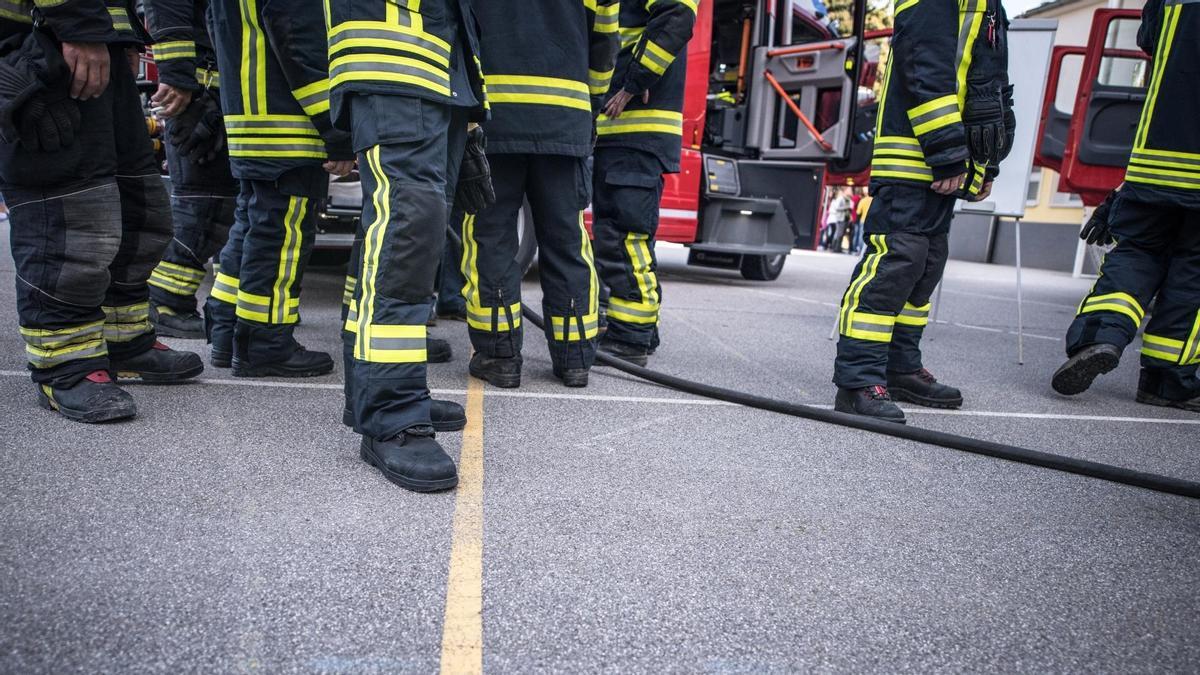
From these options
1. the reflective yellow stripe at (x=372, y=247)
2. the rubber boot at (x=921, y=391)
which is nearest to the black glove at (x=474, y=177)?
the reflective yellow stripe at (x=372, y=247)

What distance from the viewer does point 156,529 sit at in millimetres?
1721

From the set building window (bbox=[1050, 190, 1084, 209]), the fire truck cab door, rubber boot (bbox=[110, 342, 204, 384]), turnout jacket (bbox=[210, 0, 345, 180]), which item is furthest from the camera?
building window (bbox=[1050, 190, 1084, 209])

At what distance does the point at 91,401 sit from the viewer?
2.40 meters

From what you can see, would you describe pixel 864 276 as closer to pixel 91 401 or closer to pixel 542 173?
pixel 542 173

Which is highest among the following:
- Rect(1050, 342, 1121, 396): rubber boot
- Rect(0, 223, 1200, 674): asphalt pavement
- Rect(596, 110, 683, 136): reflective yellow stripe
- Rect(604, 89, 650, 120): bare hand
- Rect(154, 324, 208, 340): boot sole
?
Rect(604, 89, 650, 120): bare hand

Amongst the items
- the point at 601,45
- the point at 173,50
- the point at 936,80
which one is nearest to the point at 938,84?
the point at 936,80

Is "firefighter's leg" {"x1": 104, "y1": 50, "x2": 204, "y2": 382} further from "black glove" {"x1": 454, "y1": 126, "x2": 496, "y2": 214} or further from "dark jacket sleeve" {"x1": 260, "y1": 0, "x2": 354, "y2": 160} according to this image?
"black glove" {"x1": 454, "y1": 126, "x2": 496, "y2": 214}

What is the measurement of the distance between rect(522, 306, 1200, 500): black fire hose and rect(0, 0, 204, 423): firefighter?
2.08 meters

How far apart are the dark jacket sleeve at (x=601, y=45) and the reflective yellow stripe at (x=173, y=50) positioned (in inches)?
62.1

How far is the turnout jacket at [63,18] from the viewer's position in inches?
87.0

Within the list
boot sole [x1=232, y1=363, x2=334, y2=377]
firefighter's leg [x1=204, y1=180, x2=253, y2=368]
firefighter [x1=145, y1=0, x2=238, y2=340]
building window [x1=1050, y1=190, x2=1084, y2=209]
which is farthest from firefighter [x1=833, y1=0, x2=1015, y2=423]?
building window [x1=1050, y1=190, x2=1084, y2=209]

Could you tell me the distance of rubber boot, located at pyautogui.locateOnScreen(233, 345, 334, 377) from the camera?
10.3 feet

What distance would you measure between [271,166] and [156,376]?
2.90 feet

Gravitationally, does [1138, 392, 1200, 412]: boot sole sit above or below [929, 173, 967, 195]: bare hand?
below
